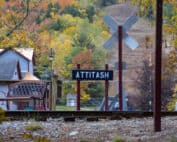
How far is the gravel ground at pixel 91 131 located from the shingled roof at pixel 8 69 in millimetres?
18553

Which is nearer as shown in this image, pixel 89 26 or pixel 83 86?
pixel 83 86

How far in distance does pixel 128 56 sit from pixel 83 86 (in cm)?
1045

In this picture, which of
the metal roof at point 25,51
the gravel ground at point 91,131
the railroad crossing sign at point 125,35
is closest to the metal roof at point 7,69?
the metal roof at point 25,51

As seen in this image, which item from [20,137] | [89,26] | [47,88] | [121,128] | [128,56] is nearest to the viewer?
[20,137]

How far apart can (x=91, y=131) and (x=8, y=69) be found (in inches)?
834

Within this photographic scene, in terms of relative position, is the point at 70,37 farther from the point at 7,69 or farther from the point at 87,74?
the point at 87,74

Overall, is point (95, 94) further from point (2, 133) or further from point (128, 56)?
point (2, 133)

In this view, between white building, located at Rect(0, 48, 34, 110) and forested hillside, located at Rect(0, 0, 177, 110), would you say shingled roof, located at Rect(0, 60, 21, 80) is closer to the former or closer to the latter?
white building, located at Rect(0, 48, 34, 110)

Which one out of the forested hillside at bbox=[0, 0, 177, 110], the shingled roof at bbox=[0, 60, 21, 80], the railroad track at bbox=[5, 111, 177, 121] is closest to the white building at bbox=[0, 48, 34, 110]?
the shingled roof at bbox=[0, 60, 21, 80]

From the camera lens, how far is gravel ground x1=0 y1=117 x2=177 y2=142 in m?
6.22

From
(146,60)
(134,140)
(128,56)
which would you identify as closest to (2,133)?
(134,140)

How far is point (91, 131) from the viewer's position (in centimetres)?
699

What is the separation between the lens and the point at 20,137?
6.45m

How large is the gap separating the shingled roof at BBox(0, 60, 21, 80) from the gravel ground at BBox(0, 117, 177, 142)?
1855cm
